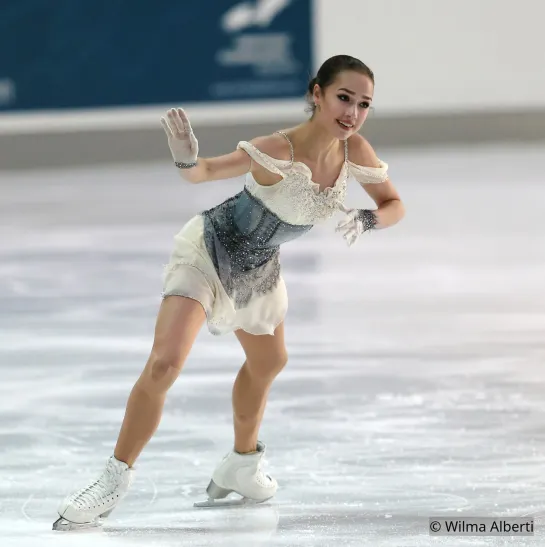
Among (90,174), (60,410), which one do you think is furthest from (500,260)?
(90,174)

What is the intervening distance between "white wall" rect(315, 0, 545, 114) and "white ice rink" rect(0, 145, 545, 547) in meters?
3.71

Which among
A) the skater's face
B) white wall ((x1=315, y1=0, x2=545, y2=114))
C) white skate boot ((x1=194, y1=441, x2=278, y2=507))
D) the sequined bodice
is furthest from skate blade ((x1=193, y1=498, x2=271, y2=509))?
white wall ((x1=315, y1=0, x2=545, y2=114))

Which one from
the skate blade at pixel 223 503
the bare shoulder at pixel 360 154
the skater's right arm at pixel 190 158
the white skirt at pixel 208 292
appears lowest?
the skate blade at pixel 223 503

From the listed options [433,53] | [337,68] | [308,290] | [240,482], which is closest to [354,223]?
[337,68]

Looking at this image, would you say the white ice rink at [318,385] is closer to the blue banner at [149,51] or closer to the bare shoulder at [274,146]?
the bare shoulder at [274,146]

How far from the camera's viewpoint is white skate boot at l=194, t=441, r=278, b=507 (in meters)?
3.39

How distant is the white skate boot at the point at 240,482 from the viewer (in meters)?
3.39

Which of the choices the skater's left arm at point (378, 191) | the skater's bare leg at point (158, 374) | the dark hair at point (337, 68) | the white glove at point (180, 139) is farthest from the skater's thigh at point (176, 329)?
the dark hair at point (337, 68)

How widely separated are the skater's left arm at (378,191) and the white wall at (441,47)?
8.94 meters

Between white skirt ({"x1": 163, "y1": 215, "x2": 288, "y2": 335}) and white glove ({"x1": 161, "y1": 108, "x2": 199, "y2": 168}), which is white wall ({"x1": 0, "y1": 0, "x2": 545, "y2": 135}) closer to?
white skirt ({"x1": 163, "y1": 215, "x2": 288, "y2": 335})

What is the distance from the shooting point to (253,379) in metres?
3.39

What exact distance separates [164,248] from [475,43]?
5.85 m

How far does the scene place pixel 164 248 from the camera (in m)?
7.58

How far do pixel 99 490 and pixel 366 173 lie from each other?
3.39 ft
